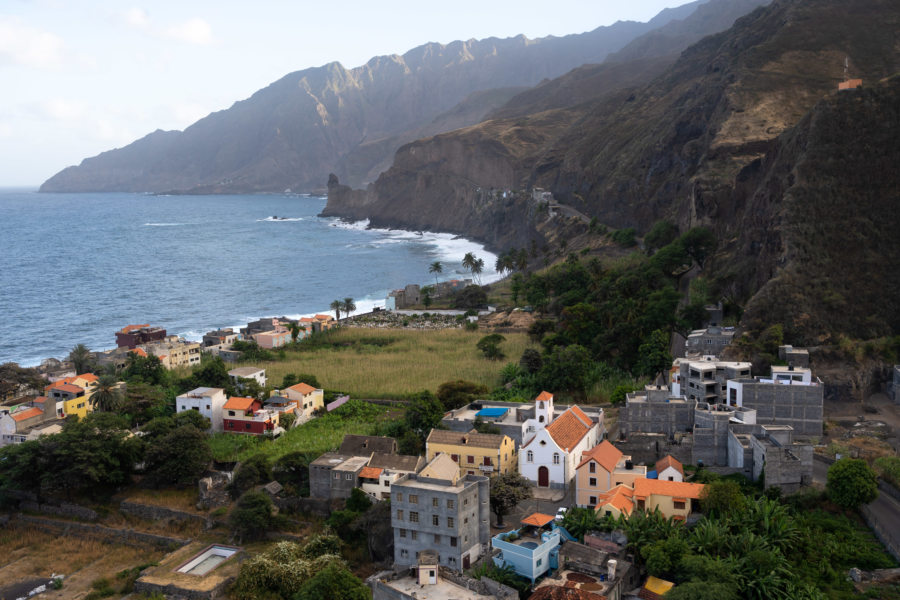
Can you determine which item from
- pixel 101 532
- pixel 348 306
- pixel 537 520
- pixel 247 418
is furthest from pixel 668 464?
pixel 348 306

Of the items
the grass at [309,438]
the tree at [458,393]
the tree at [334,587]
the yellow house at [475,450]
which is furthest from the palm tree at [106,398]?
the tree at [334,587]

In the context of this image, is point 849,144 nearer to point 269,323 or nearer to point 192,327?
point 269,323

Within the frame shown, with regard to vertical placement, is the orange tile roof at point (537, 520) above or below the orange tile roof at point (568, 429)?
below

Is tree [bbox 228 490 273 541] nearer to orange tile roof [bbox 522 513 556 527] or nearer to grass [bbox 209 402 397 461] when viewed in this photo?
→ grass [bbox 209 402 397 461]

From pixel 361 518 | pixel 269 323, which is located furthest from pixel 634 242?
pixel 361 518

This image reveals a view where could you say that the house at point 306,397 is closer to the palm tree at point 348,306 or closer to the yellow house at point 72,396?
the yellow house at point 72,396

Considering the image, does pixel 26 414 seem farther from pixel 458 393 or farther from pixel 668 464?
pixel 668 464
